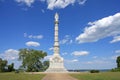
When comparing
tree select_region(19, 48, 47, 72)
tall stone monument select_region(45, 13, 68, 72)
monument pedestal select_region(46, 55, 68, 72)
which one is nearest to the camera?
tall stone monument select_region(45, 13, 68, 72)

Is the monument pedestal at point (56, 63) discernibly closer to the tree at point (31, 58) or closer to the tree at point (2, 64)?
the tree at point (31, 58)

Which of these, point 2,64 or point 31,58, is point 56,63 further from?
point 2,64

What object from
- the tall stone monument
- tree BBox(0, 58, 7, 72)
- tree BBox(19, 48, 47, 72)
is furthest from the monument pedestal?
tree BBox(0, 58, 7, 72)

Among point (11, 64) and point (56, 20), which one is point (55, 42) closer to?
point (56, 20)

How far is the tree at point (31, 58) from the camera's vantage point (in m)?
82.8

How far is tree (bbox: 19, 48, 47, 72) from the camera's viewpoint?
8281 cm

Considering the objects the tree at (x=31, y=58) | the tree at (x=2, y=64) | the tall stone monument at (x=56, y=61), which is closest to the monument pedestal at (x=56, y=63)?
the tall stone monument at (x=56, y=61)

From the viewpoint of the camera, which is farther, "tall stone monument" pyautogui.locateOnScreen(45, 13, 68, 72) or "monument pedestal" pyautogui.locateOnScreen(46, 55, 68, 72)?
"monument pedestal" pyautogui.locateOnScreen(46, 55, 68, 72)

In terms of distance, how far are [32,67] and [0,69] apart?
1121cm

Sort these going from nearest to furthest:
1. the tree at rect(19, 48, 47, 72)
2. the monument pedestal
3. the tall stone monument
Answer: the tall stone monument → the monument pedestal → the tree at rect(19, 48, 47, 72)

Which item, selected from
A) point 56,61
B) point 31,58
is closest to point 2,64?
point 31,58

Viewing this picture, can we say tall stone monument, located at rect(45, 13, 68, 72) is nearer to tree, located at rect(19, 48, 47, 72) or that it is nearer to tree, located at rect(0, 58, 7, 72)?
tree, located at rect(19, 48, 47, 72)

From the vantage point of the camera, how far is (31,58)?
82.4 meters

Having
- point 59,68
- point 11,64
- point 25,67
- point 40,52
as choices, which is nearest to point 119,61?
point 59,68
